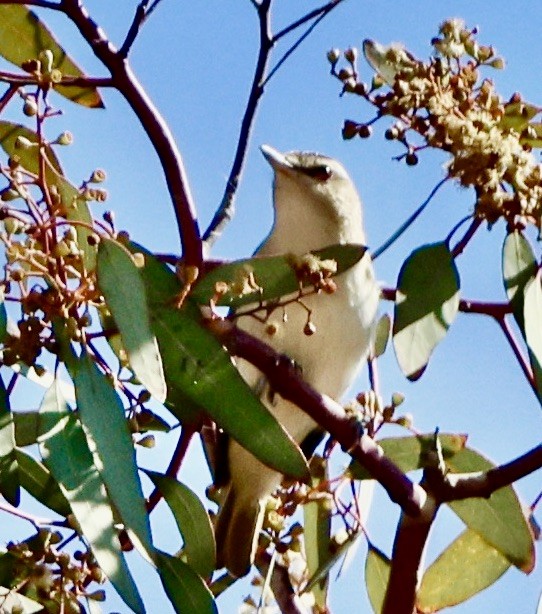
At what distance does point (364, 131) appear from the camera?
2.13 m

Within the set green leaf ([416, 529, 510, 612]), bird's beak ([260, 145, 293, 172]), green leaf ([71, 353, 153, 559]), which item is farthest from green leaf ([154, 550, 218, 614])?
bird's beak ([260, 145, 293, 172])

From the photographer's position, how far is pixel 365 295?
9.93 feet

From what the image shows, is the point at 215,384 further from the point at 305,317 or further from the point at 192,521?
the point at 305,317

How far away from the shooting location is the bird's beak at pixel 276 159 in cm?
321

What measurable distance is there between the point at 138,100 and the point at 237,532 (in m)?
1.05

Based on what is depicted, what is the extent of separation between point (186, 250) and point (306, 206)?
133cm

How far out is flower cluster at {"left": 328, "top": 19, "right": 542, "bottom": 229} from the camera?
1.82 metres

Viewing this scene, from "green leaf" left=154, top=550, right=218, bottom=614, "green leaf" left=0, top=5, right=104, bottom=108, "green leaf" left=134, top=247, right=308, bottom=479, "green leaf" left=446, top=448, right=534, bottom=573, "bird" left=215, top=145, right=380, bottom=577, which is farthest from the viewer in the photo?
"bird" left=215, top=145, right=380, bottom=577

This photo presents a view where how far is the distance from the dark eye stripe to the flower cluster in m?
1.05

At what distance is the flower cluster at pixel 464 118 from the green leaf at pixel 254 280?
0.87 feet

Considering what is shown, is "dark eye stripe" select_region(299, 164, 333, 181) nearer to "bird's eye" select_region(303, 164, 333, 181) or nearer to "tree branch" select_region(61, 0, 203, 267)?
"bird's eye" select_region(303, 164, 333, 181)

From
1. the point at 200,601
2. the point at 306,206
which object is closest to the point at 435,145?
the point at 200,601

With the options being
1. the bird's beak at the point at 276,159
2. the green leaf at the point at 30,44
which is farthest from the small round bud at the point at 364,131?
the bird's beak at the point at 276,159

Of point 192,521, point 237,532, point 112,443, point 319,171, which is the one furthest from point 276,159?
point 112,443
